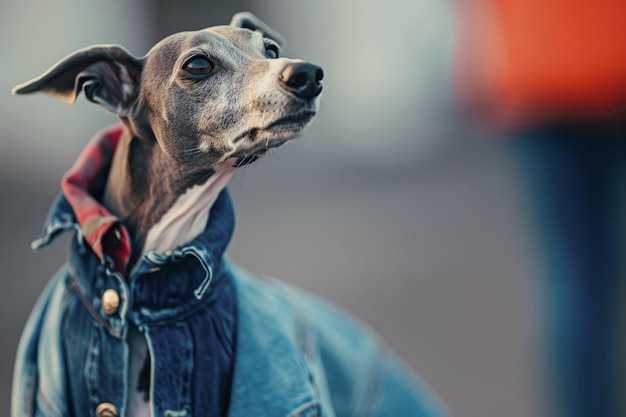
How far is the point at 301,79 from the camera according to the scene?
0.65m

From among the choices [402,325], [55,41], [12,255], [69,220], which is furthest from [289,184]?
[69,220]

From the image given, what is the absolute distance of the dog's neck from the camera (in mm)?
744

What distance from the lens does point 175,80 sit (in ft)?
2.22

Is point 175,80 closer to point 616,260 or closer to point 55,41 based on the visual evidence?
point 55,41

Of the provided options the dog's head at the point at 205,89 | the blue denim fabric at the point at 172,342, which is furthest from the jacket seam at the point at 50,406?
the dog's head at the point at 205,89

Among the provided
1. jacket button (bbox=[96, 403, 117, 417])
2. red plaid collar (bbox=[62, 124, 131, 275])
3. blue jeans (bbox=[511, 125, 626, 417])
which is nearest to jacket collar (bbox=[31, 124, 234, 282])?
red plaid collar (bbox=[62, 124, 131, 275])

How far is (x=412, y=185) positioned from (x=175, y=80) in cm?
201

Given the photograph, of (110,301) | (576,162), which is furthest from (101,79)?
(576,162)

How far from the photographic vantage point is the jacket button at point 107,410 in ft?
2.40

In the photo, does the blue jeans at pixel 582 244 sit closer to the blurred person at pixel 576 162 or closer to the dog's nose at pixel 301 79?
the blurred person at pixel 576 162

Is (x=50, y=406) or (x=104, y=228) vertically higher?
(x=104, y=228)

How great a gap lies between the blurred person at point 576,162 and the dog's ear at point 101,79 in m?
0.88

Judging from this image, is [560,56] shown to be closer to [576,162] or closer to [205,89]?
[576,162]

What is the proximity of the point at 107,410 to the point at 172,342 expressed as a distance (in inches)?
3.2
